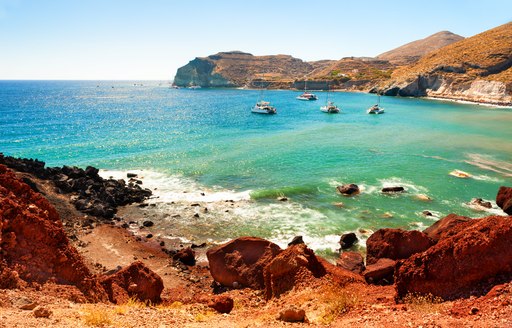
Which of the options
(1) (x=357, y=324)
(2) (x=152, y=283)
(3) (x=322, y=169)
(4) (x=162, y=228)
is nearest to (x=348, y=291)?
(1) (x=357, y=324)

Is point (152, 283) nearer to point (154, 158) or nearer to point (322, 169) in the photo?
point (322, 169)

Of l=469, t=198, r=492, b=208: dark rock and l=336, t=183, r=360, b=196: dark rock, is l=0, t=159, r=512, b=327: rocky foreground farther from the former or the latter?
l=469, t=198, r=492, b=208: dark rock

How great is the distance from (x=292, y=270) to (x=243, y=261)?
418cm

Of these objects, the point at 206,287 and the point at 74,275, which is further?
the point at 206,287

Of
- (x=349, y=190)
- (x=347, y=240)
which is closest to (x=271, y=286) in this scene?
(x=347, y=240)

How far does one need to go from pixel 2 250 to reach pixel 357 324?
443 inches

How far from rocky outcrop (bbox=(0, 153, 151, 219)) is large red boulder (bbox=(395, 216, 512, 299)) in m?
24.7

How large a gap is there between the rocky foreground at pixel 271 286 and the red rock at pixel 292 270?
0.04 m

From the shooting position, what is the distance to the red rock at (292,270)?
14.1 metres

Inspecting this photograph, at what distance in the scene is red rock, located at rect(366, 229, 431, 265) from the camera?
57.0ft

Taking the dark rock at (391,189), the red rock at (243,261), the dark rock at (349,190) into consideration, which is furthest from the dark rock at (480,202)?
the red rock at (243,261)

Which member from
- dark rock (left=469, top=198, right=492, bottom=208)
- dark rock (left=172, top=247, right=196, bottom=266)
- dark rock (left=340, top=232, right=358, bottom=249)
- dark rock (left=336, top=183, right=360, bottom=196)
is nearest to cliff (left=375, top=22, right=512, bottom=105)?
dark rock (left=469, top=198, right=492, bottom=208)

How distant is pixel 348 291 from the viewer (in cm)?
1325

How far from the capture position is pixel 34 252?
1235cm
